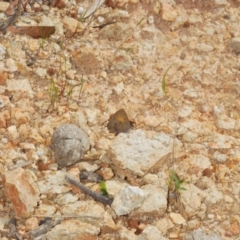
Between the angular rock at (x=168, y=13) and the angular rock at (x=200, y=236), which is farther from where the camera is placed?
the angular rock at (x=168, y=13)

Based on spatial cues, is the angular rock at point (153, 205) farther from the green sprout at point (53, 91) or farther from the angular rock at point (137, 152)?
the green sprout at point (53, 91)

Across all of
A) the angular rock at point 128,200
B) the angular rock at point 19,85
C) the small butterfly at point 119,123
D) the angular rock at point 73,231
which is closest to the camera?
the angular rock at point 73,231

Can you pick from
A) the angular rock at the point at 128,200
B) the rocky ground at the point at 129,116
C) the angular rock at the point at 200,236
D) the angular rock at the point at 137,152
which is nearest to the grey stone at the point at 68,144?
the rocky ground at the point at 129,116

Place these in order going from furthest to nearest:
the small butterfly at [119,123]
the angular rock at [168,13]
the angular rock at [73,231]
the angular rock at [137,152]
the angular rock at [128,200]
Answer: the angular rock at [168,13]
the small butterfly at [119,123]
the angular rock at [137,152]
the angular rock at [128,200]
the angular rock at [73,231]

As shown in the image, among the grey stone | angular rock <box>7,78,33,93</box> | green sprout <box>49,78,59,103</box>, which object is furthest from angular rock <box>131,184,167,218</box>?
angular rock <box>7,78,33,93</box>

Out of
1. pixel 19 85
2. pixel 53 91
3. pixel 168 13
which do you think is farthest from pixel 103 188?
pixel 168 13

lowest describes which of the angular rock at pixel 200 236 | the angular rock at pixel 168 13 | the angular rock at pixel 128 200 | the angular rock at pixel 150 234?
the angular rock at pixel 150 234

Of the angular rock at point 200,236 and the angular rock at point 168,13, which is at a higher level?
the angular rock at point 168,13

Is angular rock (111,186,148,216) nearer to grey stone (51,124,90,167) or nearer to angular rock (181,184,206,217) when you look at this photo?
angular rock (181,184,206,217)
